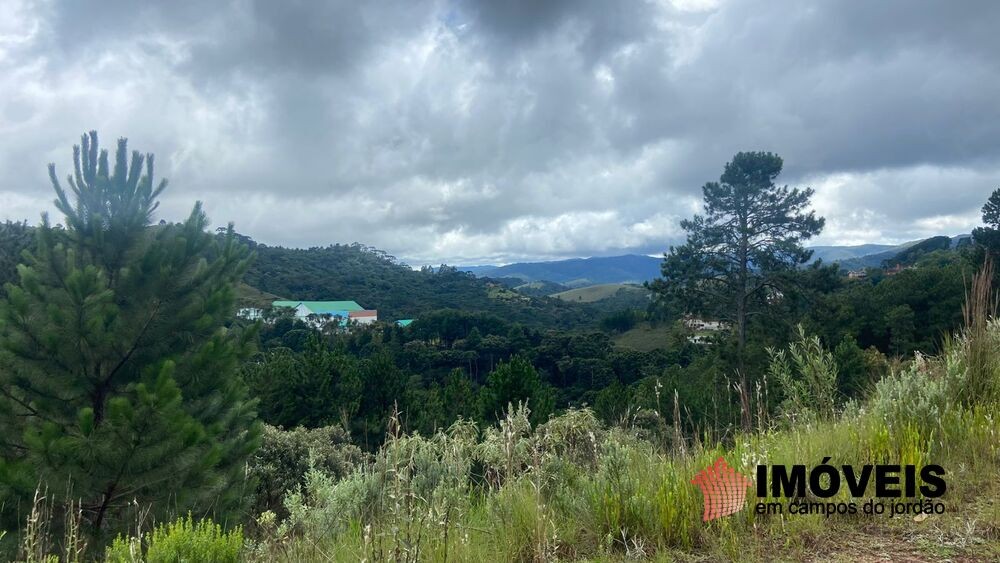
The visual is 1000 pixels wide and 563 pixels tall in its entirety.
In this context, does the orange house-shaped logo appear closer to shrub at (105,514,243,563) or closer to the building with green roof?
shrub at (105,514,243,563)

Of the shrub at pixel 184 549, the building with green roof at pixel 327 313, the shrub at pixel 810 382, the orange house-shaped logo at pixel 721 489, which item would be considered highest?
the shrub at pixel 810 382

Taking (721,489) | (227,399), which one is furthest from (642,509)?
(227,399)

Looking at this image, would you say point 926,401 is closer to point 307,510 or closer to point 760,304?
point 307,510

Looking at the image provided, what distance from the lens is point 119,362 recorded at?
681cm

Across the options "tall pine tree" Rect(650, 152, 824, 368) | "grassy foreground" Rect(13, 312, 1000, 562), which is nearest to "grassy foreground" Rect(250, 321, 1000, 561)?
"grassy foreground" Rect(13, 312, 1000, 562)

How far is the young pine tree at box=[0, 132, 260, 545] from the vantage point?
5652 mm

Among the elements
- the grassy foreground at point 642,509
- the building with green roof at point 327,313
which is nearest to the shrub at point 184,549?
the grassy foreground at point 642,509

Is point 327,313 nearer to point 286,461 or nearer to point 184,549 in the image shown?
point 286,461

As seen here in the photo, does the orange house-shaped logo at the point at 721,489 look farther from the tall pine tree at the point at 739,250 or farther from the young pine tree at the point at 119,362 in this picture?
the tall pine tree at the point at 739,250

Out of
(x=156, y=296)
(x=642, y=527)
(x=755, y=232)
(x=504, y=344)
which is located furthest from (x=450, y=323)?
(x=642, y=527)

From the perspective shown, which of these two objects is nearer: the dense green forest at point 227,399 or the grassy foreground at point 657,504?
the grassy foreground at point 657,504

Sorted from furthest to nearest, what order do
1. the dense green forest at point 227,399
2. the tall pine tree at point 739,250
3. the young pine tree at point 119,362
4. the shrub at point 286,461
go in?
1. the tall pine tree at point 739,250
2. the shrub at point 286,461
3. the young pine tree at point 119,362
4. the dense green forest at point 227,399

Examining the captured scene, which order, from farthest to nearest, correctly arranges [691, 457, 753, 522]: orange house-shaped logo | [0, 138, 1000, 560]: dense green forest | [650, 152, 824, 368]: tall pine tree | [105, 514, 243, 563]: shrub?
[650, 152, 824, 368]: tall pine tree < [0, 138, 1000, 560]: dense green forest < [691, 457, 753, 522]: orange house-shaped logo < [105, 514, 243, 563]: shrub

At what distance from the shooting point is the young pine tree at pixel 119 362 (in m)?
5.65
